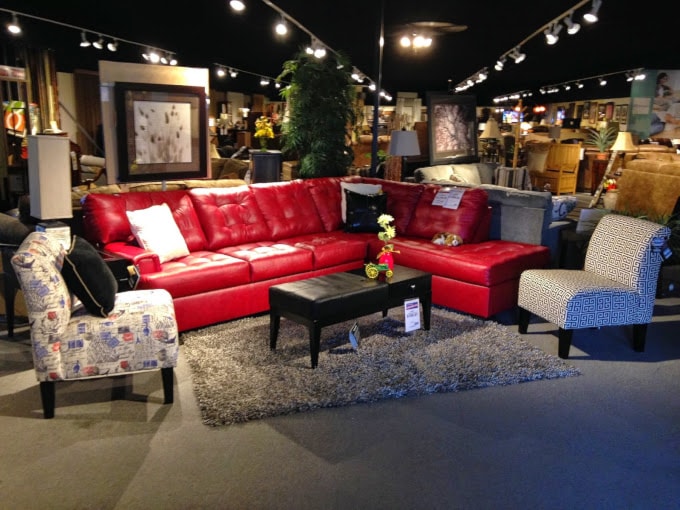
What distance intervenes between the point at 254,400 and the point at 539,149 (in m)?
10.0

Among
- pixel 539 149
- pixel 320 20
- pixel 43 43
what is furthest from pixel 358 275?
pixel 539 149

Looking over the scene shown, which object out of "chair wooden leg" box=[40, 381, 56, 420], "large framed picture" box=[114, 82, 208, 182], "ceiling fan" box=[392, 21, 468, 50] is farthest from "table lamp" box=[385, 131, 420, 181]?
"chair wooden leg" box=[40, 381, 56, 420]

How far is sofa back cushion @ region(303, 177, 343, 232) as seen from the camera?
586 centimetres

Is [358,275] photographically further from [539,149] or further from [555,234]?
[539,149]

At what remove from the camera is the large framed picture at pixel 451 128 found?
27.0ft

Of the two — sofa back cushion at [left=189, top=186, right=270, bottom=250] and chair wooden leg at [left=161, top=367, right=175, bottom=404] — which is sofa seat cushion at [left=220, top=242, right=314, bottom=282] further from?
chair wooden leg at [left=161, top=367, right=175, bottom=404]

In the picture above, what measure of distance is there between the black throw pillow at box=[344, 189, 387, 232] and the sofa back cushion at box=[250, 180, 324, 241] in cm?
32

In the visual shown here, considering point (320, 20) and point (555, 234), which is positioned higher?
point (320, 20)

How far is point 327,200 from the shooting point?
233 inches

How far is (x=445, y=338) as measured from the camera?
4.32 meters

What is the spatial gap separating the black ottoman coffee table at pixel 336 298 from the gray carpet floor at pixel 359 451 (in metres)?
0.64

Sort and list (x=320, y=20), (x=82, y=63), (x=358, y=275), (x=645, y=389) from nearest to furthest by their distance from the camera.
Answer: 1. (x=645, y=389)
2. (x=358, y=275)
3. (x=320, y=20)
4. (x=82, y=63)

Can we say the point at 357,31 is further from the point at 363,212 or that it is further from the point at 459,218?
the point at 459,218

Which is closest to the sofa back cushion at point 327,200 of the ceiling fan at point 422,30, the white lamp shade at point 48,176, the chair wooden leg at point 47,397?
the white lamp shade at point 48,176
